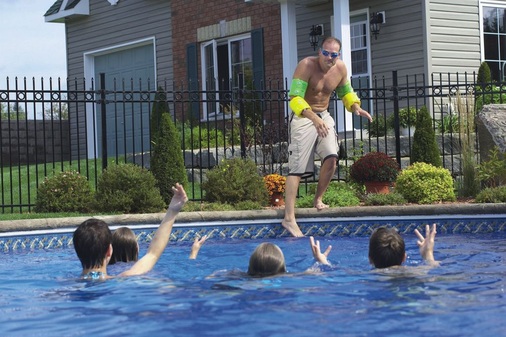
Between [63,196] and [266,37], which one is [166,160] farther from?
[266,37]

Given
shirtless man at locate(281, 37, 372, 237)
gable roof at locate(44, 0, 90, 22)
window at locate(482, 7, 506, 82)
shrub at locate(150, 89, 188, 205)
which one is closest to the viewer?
shirtless man at locate(281, 37, 372, 237)

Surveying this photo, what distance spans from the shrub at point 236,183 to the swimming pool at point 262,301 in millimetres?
2844

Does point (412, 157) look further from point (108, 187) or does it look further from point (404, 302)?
point (404, 302)

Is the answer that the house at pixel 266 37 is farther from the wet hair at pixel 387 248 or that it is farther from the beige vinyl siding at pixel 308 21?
the wet hair at pixel 387 248

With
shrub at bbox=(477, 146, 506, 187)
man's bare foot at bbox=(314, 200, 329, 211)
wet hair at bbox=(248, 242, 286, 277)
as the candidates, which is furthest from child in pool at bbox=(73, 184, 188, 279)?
shrub at bbox=(477, 146, 506, 187)

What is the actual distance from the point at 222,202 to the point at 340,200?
1509mm

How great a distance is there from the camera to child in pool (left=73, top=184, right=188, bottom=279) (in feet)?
17.1

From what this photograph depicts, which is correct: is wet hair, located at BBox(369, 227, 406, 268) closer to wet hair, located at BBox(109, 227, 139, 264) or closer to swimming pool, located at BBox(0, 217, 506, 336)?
swimming pool, located at BBox(0, 217, 506, 336)

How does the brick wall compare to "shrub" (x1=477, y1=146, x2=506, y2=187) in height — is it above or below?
above

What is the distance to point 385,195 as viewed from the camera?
33.8 feet

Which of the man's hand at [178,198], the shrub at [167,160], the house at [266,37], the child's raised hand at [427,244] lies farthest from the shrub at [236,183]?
the man's hand at [178,198]

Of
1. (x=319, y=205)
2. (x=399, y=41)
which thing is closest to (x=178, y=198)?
(x=319, y=205)

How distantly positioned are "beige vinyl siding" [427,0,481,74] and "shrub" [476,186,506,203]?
5555mm

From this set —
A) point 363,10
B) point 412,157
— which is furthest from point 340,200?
point 363,10
